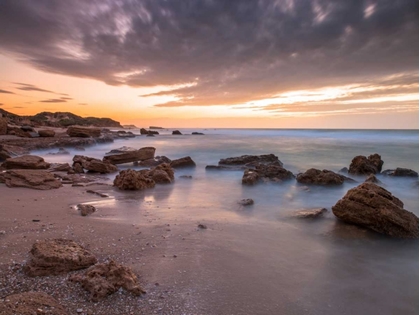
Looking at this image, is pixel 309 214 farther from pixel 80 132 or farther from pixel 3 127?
pixel 3 127

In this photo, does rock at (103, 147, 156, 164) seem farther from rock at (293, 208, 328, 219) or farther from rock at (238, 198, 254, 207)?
rock at (293, 208, 328, 219)

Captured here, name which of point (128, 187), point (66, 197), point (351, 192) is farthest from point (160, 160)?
point (351, 192)

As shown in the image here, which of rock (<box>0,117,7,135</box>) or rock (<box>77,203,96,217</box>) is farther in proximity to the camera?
rock (<box>0,117,7,135</box>)

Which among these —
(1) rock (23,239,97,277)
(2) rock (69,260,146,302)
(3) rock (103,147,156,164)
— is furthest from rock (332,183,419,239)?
(3) rock (103,147,156,164)

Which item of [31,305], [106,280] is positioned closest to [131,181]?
[106,280]

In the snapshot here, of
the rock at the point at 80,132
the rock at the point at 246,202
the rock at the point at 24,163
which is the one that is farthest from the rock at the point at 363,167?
the rock at the point at 80,132

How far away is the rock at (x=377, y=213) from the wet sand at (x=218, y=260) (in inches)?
7.9

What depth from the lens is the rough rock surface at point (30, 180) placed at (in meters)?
6.92

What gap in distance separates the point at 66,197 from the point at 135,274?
4033 mm

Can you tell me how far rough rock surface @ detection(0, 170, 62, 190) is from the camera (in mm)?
6918

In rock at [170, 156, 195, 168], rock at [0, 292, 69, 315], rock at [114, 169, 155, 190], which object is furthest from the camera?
rock at [170, 156, 195, 168]

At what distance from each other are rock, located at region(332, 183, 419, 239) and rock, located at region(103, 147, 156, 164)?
987 centimetres

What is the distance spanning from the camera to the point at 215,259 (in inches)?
144

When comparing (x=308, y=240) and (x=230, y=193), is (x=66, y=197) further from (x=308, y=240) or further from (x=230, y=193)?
(x=308, y=240)
